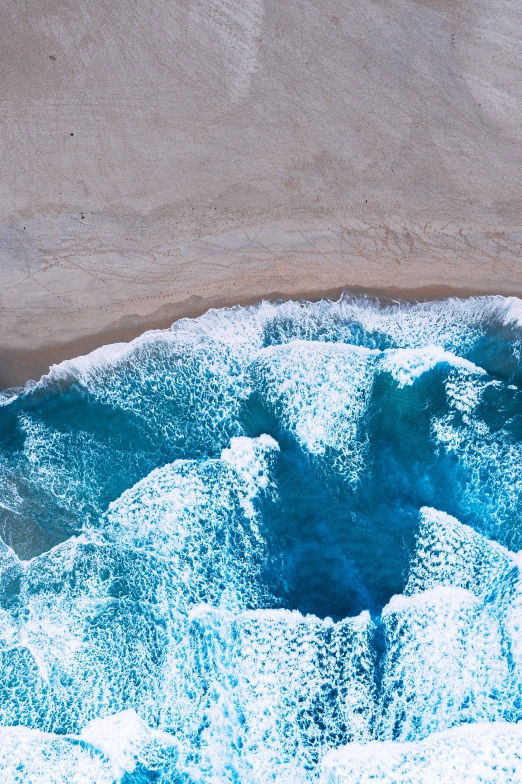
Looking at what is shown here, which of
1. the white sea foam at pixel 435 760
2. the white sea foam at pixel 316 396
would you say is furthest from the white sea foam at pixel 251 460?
the white sea foam at pixel 435 760

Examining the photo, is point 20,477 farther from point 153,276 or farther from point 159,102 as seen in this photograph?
point 159,102

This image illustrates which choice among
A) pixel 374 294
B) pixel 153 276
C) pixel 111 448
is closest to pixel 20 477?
pixel 111 448

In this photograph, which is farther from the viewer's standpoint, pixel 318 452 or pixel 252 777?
pixel 318 452

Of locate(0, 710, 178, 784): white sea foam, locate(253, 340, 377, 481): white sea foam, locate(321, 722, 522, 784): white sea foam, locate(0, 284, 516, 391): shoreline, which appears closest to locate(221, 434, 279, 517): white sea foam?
locate(253, 340, 377, 481): white sea foam

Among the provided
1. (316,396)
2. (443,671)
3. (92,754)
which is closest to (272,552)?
(316,396)

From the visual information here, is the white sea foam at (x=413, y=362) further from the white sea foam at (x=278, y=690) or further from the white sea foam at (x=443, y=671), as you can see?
the white sea foam at (x=278, y=690)

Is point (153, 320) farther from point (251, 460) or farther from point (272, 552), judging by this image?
point (272, 552)
